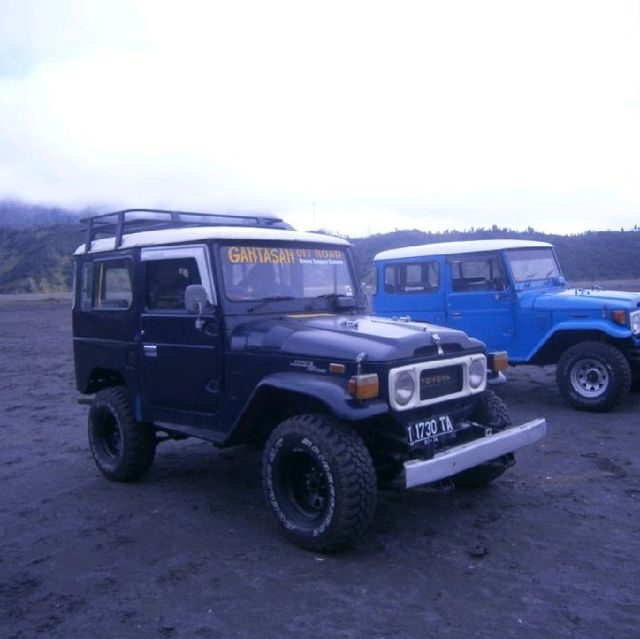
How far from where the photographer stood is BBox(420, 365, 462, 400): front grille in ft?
16.3

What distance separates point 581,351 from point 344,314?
13.0ft

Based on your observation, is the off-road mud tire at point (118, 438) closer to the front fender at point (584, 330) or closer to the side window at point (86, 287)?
Answer: the side window at point (86, 287)

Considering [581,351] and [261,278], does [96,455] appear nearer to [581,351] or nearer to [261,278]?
[261,278]

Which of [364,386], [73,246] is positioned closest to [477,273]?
[364,386]

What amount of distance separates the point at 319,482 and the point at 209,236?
80.4 inches

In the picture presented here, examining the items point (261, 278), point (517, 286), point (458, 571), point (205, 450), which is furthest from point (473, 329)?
point (458, 571)

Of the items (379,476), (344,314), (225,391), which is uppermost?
(344,314)

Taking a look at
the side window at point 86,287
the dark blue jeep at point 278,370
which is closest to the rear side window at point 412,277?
the dark blue jeep at point 278,370

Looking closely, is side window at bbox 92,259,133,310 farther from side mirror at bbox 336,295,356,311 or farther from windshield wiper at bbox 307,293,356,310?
side mirror at bbox 336,295,356,311

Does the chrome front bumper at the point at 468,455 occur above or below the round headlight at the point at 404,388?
below

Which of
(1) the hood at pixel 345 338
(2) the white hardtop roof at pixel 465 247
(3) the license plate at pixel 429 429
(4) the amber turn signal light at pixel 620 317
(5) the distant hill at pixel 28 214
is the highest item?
(5) the distant hill at pixel 28 214

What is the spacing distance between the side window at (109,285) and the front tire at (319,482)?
7.27 ft

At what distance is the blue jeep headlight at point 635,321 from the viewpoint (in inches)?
344

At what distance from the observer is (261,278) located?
19.2ft
